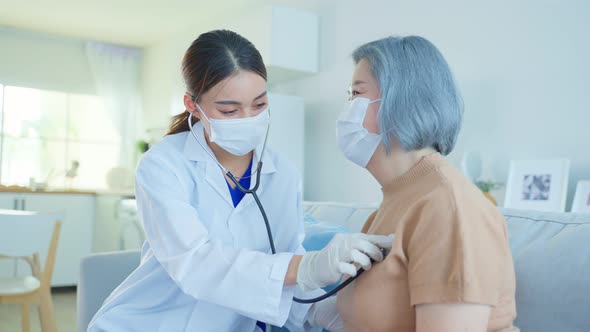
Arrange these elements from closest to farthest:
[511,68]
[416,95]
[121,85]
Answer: [416,95] < [511,68] < [121,85]

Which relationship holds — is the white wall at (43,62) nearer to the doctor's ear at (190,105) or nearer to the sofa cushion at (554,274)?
the doctor's ear at (190,105)

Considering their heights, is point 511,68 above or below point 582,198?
above

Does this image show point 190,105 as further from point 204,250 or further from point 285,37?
point 285,37

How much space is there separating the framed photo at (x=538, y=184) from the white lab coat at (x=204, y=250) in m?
1.45

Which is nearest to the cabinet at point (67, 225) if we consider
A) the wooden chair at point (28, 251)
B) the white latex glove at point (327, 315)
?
the wooden chair at point (28, 251)

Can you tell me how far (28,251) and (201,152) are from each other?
1.57 m

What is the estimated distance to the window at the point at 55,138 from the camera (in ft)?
18.7

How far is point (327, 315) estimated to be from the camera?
4.26ft

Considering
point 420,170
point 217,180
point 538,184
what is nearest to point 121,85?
point 538,184

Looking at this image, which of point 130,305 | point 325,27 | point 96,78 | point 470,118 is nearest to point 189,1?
point 325,27

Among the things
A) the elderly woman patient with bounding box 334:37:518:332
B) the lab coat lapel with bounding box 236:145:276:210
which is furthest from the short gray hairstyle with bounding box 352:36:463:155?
the lab coat lapel with bounding box 236:145:276:210

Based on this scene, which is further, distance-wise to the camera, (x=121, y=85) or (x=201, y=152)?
(x=121, y=85)

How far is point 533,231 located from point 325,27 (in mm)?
2944

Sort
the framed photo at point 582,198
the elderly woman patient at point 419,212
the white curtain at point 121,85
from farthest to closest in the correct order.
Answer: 1. the white curtain at point 121,85
2. the framed photo at point 582,198
3. the elderly woman patient at point 419,212
